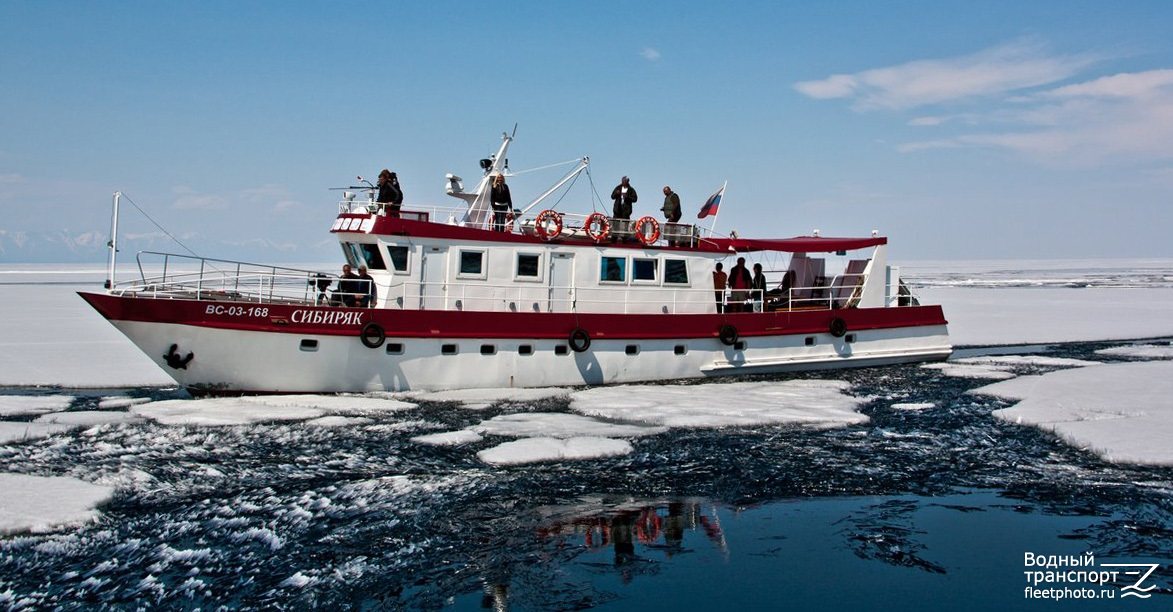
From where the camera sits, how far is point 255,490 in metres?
10.3

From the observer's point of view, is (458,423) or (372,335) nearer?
(458,423)

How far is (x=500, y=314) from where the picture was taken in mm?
17125

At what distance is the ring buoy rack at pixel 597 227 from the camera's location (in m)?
18.4

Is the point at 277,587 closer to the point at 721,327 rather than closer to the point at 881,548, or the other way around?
the point at 881,548

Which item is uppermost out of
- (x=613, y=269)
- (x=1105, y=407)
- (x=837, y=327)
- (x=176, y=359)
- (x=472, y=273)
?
(x=613, y=269)

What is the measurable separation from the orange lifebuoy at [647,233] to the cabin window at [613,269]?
584 millimetres

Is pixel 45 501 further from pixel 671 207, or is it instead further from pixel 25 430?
pixel 671 207

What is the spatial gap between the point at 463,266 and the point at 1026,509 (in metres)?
11.2

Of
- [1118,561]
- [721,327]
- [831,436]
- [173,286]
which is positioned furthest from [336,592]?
[721,327]

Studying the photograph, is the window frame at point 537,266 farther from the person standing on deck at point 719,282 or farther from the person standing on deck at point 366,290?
the person standing on deck at point 719,282

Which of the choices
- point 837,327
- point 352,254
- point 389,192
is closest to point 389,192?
point 389,192

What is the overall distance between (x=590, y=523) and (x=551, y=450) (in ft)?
9.54

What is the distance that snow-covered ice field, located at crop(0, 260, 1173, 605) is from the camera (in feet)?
33.4

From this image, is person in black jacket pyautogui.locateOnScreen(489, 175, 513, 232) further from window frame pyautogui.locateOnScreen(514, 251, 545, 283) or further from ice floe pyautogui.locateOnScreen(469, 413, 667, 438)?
ice floe pyautogui.locateOnScreen(469, 413, 667, 438)
